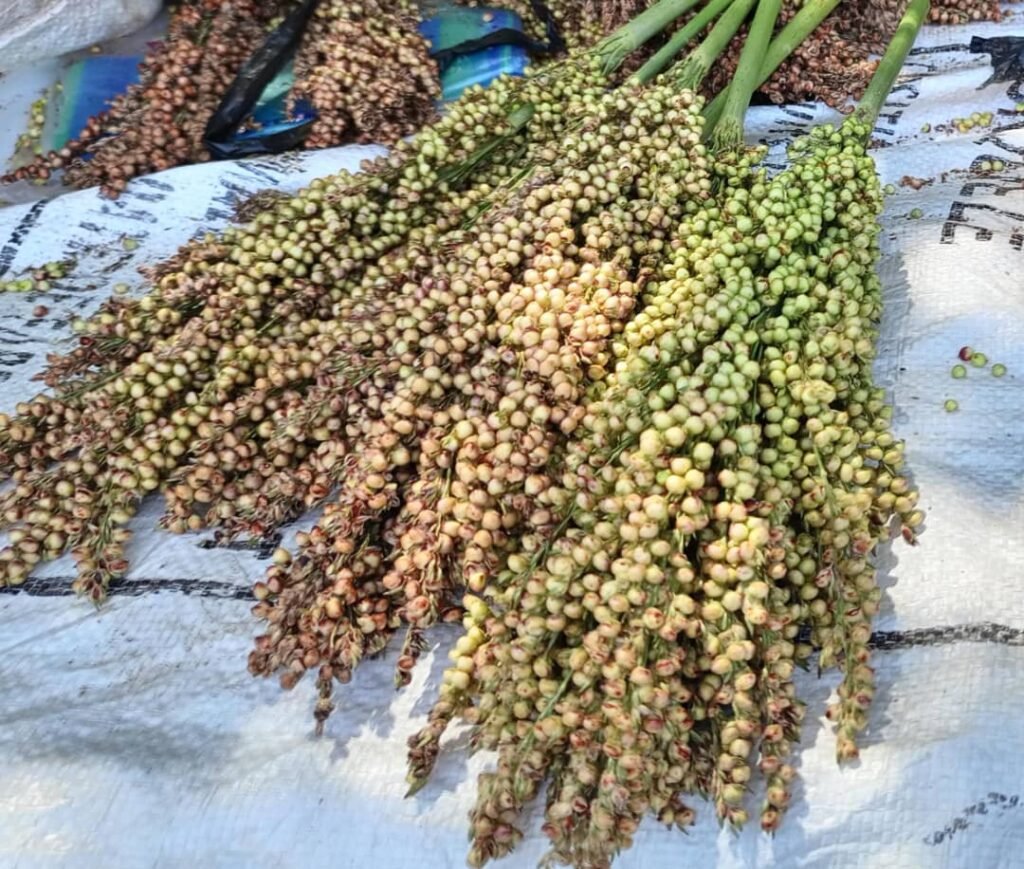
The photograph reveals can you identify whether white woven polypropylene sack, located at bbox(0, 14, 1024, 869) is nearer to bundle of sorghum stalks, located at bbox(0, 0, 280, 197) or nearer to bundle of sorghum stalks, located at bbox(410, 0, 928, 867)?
bundle of sorghum stalks, located at bbox(410, 0, 928, 867)

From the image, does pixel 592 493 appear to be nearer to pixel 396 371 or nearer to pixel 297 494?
pixel 396 371

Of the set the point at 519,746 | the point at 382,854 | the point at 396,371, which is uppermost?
the point at 396,371

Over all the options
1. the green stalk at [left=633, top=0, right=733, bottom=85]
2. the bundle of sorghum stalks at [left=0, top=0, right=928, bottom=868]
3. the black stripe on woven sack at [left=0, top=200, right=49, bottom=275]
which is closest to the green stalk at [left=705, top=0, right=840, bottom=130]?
the green stalk at [left=633, top=0, right=733, bottom=85]

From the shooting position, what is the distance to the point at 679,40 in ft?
6.67

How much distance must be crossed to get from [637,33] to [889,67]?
1.91 ft

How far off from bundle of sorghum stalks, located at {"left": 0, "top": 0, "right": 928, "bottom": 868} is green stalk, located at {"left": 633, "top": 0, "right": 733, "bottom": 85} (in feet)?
0.58

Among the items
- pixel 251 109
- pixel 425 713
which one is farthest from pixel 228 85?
pixel 425 713

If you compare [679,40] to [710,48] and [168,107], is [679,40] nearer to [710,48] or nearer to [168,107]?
[710,48]

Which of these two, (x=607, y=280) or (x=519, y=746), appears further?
(x=607, y=280)

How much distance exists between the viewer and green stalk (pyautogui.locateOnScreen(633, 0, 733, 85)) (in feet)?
6.54

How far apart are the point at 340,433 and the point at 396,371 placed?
0.49 feet

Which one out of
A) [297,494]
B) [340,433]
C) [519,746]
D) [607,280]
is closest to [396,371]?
[340,433]

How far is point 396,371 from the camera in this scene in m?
1.43

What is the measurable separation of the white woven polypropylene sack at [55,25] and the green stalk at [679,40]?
1.71 metres
